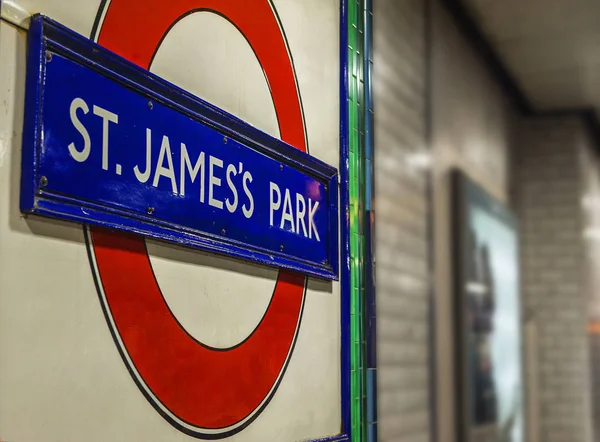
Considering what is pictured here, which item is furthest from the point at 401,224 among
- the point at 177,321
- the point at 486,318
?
the point at 177,321

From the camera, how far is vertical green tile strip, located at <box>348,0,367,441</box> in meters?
1.70

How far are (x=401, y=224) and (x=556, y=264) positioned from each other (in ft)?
9.08

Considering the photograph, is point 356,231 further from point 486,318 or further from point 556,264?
point 556,264

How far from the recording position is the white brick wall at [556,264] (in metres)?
5.33

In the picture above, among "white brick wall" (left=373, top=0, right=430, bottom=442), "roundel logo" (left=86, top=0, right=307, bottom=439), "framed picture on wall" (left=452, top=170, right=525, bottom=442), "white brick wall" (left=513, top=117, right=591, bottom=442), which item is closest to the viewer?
"roundel logo" (left=86, top=0, right=307, bottom=439)

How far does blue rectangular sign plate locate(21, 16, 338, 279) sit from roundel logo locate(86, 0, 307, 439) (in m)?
0.05

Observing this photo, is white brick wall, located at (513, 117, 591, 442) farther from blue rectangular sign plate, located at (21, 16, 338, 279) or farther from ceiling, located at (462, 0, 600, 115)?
blue rectangular sign plate, located at (21, 16, 338, 279)

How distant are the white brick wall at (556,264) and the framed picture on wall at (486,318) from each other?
712 mm

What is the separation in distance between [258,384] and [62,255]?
518 mm

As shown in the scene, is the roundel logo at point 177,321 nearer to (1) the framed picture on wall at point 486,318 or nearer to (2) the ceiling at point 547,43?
(1) the framed picture on wall at point 486,318

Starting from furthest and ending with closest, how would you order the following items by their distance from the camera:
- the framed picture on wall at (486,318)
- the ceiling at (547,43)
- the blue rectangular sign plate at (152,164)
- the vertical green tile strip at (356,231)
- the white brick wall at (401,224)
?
1. the ceiling at (547,43)
2. the framed picture on wall at (486,318)
3. the white brick wall at (401,224)
4. the vertical green tile strip at (356,231)
5. the blue rectangular sign plate at (152,164)

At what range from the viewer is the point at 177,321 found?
1.17 metres

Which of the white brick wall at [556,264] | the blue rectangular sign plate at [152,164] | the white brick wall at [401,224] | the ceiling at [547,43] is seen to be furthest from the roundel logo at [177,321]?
the white brick wall at [556,264]

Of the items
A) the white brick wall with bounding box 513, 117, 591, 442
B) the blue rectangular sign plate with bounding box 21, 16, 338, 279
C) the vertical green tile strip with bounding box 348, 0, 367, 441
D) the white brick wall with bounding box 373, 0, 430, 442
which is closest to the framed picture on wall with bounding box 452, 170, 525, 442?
the white brick wall with bounding box 373, 0, 430, 442
